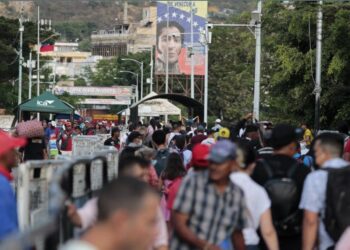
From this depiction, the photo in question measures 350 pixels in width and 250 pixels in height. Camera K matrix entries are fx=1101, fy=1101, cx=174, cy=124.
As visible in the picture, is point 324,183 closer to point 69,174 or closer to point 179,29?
point 69,174

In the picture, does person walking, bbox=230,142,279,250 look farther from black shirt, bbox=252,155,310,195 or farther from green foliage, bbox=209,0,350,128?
green foliage, bbox=209,0,350,128

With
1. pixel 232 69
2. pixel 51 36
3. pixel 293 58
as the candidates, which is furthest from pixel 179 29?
pixel 293 58

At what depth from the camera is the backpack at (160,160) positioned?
13234mm

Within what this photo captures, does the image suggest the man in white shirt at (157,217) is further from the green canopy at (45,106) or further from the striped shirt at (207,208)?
the green canopy at (45,106)

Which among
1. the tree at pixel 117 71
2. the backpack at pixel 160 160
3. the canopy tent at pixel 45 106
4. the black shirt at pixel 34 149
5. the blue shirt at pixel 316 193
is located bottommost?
the tree at pixel 117 71

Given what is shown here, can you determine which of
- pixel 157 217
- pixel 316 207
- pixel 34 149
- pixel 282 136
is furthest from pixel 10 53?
pixel 157 217

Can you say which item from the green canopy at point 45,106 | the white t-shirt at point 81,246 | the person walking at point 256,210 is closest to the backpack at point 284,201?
the person walking at point 256,210

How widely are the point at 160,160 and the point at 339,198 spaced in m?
5.23

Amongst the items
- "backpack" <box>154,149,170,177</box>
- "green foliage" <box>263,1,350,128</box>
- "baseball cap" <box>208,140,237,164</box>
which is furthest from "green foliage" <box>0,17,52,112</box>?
"baseball cap" <box>208,140,237,164</box>

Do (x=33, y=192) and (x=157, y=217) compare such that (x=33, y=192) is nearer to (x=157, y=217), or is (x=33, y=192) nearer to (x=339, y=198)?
(x=157, y=217)

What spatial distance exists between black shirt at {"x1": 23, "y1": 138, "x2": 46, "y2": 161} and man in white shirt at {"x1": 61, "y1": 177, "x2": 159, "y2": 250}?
1177 cm

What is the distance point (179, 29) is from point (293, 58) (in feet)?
297

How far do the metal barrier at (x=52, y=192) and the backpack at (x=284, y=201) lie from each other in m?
1.39

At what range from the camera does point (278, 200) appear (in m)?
9.13
